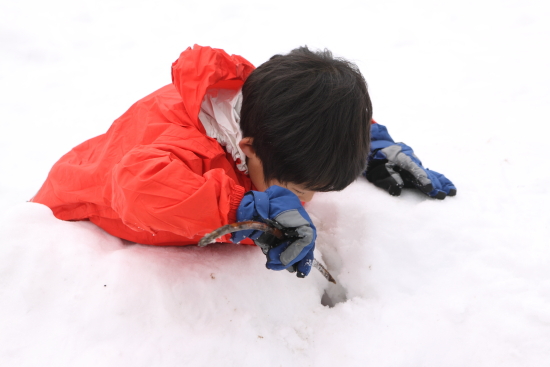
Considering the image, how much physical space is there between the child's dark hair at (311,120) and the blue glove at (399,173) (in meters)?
0.55

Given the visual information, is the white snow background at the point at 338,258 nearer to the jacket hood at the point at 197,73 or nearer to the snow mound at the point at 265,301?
the snow mound at the point at 265,301

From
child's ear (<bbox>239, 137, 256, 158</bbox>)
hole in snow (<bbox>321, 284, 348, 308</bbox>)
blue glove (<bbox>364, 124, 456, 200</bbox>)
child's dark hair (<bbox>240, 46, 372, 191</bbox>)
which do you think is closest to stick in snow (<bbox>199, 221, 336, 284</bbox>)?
child's dark hair (<bbox>240, 46, 372, 191</bbox>)

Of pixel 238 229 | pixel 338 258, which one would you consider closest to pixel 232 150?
pixel 238 229

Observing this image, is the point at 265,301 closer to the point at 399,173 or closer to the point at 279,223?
the point at 279,223

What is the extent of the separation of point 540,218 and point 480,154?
49cm

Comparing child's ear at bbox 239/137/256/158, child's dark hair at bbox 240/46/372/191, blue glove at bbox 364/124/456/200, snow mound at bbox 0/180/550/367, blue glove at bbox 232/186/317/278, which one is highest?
child's dark hair at bbox 240/46/372/191

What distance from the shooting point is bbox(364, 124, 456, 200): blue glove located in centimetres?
155

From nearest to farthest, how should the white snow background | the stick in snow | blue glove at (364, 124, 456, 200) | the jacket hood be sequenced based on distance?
the stick in snow
the white snow background
the jacket hood
blue glove at (364, 124, 456, 200)

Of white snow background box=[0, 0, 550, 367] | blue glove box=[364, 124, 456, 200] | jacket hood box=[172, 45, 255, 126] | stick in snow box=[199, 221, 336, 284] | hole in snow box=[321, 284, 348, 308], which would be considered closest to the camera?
stick in snow box=[199, 221, 336, 284]

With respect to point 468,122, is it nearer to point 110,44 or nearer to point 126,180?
point 126,180

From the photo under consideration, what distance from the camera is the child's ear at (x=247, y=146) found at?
113 centimetres

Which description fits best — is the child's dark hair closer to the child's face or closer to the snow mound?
the child's face

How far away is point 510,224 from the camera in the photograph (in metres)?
1.40

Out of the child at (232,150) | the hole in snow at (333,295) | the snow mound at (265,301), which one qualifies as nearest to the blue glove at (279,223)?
the child at (232,150)
